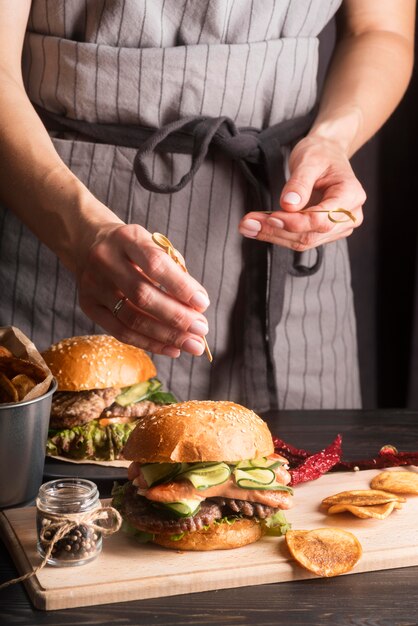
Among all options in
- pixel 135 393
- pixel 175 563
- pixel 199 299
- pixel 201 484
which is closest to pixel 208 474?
pixel 201 484

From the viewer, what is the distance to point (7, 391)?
4.74 feet

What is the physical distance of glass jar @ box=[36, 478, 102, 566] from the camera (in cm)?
131

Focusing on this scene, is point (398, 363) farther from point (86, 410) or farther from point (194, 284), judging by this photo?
point (194, 284)

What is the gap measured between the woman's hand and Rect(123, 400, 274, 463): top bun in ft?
0.33

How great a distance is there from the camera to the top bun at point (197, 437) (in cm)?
140

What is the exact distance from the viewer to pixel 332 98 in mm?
2141

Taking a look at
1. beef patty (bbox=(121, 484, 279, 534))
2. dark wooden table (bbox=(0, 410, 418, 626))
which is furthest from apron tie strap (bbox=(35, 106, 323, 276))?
dark wooden table (bbox=(0, 410, 418, 626))

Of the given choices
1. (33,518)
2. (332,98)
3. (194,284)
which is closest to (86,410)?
(33,518)

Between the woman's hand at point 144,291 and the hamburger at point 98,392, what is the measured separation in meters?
0.35

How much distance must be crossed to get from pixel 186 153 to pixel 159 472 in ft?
2.63

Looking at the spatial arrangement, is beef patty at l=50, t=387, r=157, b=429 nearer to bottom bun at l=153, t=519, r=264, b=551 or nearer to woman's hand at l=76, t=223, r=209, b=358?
woman's hand at l=76, t=223, r=209, b=358

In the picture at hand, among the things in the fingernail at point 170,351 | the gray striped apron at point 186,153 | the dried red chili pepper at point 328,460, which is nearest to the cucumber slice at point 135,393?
the gray striped apron at point 186,153

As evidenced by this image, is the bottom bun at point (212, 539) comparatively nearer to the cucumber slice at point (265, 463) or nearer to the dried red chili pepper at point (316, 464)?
the cucumber slice at point (265, 463)

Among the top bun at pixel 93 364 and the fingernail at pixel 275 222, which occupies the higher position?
the fingernail at pixel 275 222
